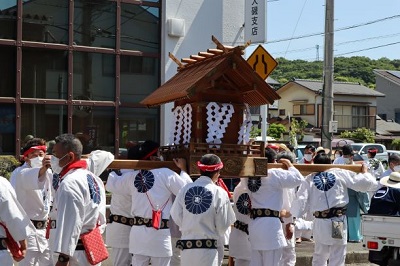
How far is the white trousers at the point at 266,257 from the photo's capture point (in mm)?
8469

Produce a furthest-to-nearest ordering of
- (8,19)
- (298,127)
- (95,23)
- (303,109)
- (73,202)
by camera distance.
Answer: (303,109) < (298,127) < (95,23) < (8,19) < (73,202)

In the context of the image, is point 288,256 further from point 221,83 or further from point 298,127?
point 298,127

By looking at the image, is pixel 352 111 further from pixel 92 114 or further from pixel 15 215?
pixel 15 215

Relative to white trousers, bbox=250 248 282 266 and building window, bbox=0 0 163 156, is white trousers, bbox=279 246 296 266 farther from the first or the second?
building window, bbox=0 0 163 156

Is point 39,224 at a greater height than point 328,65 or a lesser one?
lesser

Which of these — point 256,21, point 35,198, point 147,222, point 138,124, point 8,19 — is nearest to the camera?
point 147,222

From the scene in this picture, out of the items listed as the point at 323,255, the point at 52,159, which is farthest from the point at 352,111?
the point at 52,159

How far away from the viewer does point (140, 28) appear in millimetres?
14586

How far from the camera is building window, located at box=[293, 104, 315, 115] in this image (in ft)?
166

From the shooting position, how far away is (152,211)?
305 inches

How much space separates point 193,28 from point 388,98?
4764 cm

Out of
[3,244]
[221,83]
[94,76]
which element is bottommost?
[3,244]

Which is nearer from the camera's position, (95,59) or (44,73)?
(44,73)

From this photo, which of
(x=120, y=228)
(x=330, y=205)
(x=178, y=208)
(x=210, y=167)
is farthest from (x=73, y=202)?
(x=330, y=205)
